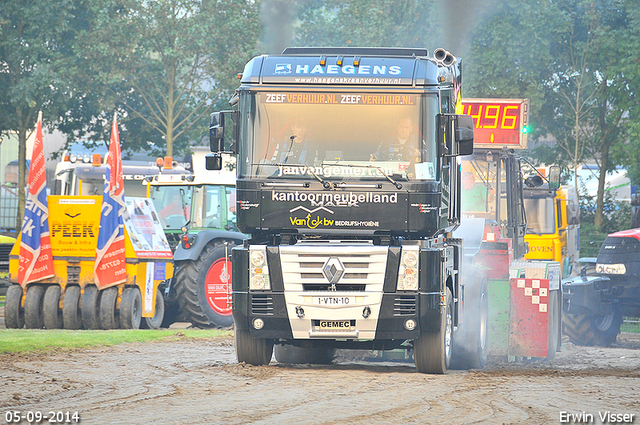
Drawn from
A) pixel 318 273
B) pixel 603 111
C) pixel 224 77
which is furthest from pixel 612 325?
pixel 603 111

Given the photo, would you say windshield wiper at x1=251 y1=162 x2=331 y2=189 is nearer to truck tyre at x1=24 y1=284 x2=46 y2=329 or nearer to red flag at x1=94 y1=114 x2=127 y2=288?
red flag at x1=94 y1=114 x2=127 y2=288

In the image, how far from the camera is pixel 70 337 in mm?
13266

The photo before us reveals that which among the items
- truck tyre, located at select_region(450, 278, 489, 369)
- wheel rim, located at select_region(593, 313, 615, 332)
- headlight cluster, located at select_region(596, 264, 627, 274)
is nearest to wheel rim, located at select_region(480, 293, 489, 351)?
truck tyre, located at select_region(450, 278, 489, 369)

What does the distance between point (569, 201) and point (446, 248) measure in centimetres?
1675

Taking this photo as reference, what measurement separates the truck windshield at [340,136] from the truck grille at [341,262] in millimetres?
739

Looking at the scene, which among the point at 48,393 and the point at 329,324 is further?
the point at 329,324

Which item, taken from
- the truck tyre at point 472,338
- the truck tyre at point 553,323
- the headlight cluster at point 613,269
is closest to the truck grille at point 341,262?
the truck tyre at point 472,338

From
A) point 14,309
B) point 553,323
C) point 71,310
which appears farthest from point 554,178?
point 14,309

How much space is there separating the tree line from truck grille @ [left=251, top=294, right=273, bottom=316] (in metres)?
17.9

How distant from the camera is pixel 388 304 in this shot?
1008 centimetres

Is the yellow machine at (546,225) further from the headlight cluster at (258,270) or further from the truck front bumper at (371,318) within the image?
the headlight cluster at (258,270)

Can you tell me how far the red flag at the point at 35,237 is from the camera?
14.9 meters

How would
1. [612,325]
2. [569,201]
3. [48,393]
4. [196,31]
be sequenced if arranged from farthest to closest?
[196,31] < [569,201] < [612,325] < [48,393]

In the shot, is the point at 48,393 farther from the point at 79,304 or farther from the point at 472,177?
the point at 472,177
